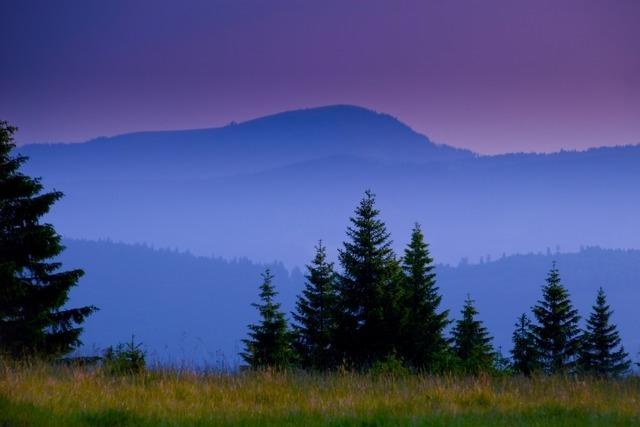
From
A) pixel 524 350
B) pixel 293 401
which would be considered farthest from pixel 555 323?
pixel 293 401

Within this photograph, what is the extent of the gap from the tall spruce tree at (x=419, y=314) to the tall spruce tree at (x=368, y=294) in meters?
1.02

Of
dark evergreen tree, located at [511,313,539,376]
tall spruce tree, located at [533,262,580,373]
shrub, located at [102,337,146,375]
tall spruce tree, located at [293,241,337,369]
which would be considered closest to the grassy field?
shrub, located at [102,337,146,375]

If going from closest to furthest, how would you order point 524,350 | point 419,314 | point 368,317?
point 368,317 → point 419,314 → point 524,350

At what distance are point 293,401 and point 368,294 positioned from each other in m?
26.0

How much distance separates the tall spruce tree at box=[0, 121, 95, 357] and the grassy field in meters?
8.87

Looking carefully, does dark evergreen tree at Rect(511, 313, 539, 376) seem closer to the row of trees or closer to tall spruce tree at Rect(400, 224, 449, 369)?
the row of trees

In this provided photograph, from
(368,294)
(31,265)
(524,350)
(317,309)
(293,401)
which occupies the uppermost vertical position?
(31,265)

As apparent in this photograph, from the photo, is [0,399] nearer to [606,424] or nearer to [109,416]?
[109,416]

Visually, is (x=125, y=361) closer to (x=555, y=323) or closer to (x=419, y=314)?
(x=419, y=314)

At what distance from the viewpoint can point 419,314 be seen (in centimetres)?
3781

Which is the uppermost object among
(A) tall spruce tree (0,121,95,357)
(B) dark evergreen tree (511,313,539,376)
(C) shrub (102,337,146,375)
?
(A) tall spruce tree (0,121,95,357)

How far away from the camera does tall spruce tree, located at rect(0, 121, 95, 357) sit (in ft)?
58.9

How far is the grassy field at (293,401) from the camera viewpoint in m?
7.40

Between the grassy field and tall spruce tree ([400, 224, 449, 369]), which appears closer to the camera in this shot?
the grassy field
